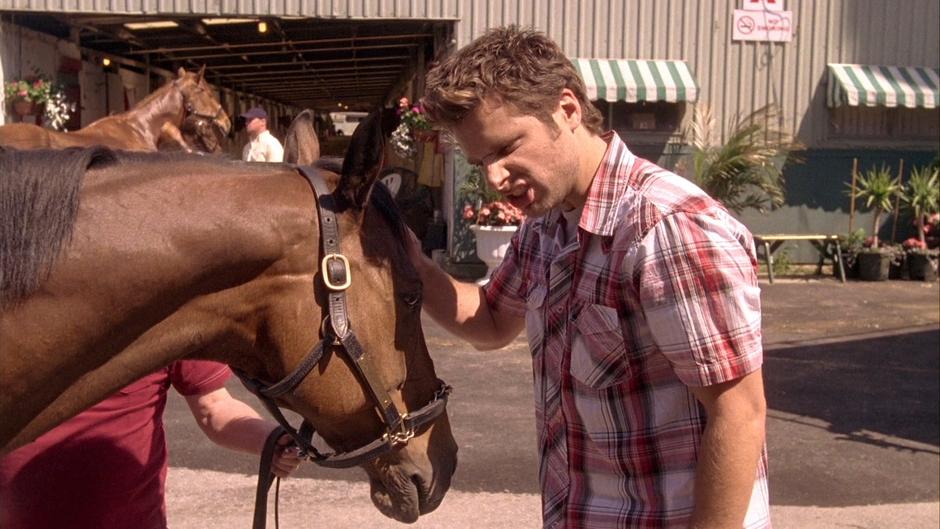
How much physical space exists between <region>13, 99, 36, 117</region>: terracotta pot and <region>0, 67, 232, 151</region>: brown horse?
278cm

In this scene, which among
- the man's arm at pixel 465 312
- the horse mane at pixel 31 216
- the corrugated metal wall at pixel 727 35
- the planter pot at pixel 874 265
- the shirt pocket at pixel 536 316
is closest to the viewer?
the horse mane at pixel 31 216

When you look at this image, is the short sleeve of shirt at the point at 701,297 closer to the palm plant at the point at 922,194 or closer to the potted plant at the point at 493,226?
the potted plant at the point at 493,226

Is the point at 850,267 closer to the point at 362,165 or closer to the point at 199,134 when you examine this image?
the point at 199,134

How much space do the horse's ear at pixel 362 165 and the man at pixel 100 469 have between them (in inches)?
30.4

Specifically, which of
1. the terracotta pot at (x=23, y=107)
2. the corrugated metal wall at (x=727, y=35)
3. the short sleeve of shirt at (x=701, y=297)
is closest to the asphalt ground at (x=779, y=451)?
the short sleeve of shirt at (x=701, y=297)

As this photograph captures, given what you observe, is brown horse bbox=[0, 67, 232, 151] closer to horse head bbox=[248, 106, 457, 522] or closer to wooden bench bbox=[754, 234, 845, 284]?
horse head bbox=[248, 106, 457, 522]

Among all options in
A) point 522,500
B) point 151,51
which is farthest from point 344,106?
point 522,500

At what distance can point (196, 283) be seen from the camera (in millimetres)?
1879

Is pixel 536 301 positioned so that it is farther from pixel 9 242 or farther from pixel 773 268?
pixel 773 268

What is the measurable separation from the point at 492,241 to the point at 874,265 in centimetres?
519

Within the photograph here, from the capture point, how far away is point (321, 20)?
40.9 ft

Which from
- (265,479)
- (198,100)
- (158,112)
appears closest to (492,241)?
(198,100)

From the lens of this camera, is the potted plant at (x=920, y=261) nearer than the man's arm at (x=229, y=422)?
No

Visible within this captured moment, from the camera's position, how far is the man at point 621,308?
69.8 inches
